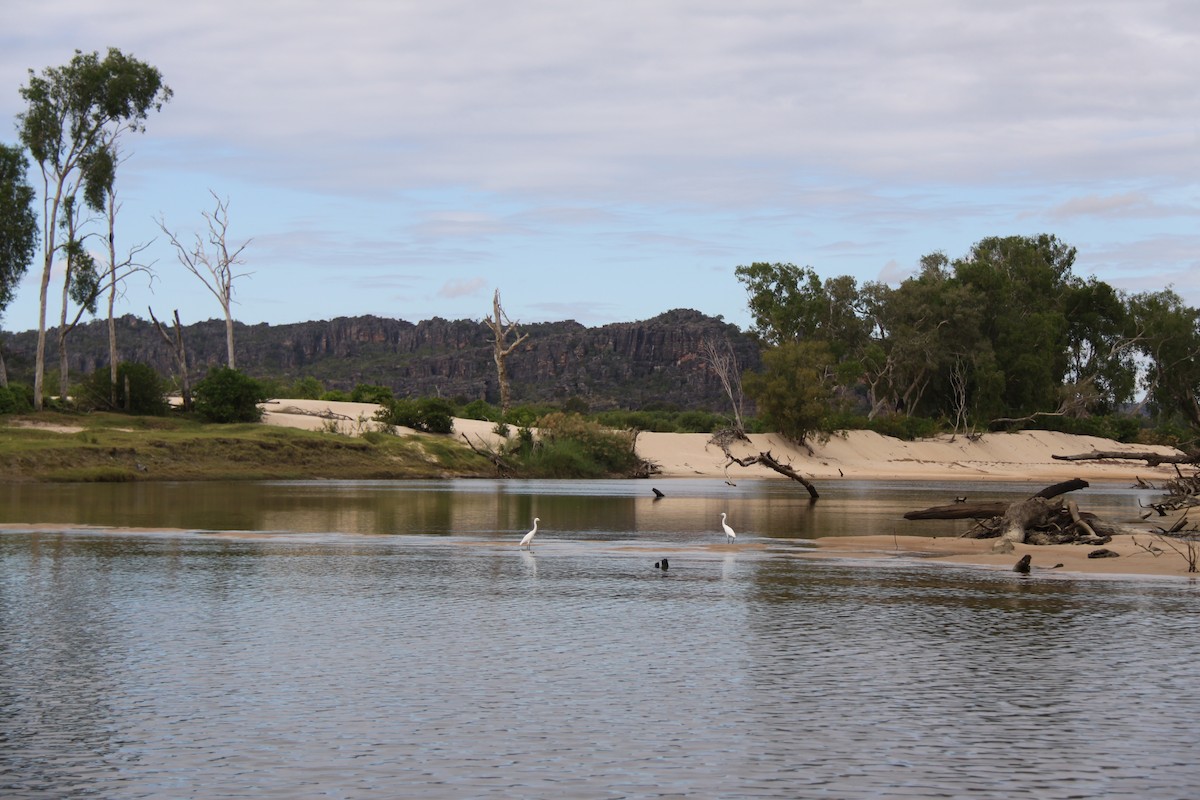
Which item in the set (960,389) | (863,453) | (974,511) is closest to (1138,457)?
(974,511)

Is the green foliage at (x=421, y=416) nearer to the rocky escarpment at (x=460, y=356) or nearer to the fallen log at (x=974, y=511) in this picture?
the fallen log at (x=974, y=511)

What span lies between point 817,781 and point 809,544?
20.6 meters

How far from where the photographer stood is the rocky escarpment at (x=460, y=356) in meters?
159

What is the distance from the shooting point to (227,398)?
68188mm

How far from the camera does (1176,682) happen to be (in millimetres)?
13328

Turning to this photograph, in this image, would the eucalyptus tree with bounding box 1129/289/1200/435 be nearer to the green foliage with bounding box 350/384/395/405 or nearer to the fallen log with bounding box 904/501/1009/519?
the green foliage with bounding box 350/384/395/405

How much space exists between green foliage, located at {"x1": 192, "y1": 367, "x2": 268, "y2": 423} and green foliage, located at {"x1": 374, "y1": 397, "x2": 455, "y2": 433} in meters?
7.80

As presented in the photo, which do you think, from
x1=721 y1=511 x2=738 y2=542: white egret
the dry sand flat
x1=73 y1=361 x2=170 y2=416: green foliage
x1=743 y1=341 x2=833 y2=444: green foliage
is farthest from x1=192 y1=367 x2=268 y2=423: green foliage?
x1=721 y1=511 x2=738 y2=542: white egret

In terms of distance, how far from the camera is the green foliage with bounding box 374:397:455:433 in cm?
7438

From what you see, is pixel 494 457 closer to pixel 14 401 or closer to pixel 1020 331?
pixel 14 401

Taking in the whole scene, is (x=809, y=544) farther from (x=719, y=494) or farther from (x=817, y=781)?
(x=719, y=494)

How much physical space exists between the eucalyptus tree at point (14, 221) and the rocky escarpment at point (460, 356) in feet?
263

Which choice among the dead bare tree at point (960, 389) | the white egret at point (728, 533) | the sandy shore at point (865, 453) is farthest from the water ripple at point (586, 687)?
the dead bare tree at point (960, 389)

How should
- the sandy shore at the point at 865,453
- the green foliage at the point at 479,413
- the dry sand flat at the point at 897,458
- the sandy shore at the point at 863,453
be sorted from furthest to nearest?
the green foliage at the point at 479,413 → the dry sand flat at the point at 897,458 → the sandy shore at the point at 863,453 → the sandy shore at the point at 865,453
